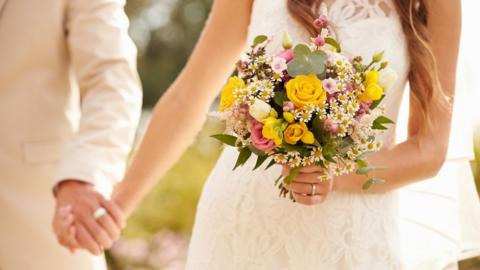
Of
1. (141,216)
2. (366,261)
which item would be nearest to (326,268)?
(366,261)

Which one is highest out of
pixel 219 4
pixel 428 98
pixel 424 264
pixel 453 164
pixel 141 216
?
pixel 219 4

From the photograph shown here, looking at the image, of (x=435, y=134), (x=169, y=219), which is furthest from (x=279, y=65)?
(x=169, y=219)

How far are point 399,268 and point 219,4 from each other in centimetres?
126

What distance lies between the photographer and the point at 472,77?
15.3ft

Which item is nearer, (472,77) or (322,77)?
(322,77)

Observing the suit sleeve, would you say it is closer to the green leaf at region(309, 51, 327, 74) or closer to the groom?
the groom

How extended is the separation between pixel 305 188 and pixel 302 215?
0.26 m

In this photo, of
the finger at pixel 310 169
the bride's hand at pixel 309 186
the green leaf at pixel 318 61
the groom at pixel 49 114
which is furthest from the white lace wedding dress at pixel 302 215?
the green leaf at pixel 318 61

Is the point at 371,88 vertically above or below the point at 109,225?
above

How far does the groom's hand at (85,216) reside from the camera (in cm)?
392

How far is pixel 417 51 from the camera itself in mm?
3867

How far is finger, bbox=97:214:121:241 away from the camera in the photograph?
3971mm

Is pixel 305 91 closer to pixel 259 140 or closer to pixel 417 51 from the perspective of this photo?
pixel 259 140

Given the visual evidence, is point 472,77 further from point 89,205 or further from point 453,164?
point 89,205
